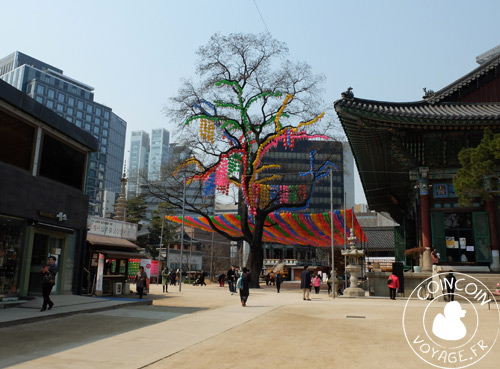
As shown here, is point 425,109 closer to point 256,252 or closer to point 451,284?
point 451,284

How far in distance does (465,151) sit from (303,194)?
15.7 m

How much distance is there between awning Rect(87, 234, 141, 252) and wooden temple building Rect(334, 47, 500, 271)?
12869 millimetres

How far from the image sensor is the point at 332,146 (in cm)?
3095

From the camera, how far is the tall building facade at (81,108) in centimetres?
11656

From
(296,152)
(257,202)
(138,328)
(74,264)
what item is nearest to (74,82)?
(296,152)

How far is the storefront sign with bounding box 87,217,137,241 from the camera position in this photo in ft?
73.6

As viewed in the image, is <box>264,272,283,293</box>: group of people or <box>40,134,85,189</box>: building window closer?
A: <box>40,134,85,189</box>: building window

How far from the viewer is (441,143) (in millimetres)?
20094

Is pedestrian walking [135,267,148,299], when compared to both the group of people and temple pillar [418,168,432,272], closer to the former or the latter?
the group of people

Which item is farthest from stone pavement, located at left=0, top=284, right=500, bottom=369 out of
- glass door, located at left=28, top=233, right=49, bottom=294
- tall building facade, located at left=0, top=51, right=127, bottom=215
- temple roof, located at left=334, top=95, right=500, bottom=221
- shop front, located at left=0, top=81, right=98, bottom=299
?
tall building facade, located at left=0, top=51, right=127, bottom=215

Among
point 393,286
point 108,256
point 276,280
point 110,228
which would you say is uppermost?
point 110,228

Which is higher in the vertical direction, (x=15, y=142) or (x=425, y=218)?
(x=15, y=142)

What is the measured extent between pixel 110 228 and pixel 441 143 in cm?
1813

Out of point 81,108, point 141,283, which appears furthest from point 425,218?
point 81,108
